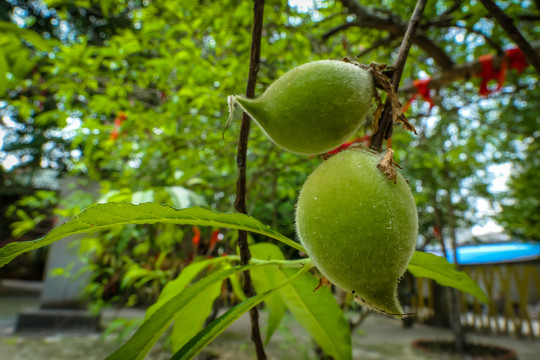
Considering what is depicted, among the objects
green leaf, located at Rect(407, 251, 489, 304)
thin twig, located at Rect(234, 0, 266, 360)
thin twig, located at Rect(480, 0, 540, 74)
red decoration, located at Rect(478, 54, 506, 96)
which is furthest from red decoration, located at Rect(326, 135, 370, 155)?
red decoration, located at Rect(478, 54, 506, 96)

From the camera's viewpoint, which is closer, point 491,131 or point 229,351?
point 491,131

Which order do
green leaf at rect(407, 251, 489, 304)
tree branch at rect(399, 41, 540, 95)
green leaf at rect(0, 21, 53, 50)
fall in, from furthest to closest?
tree branch at rect(399, 41, 540, 95)
green leaf at rect(0, 21, 53, 50)
green leaf at rect(407, 251, 489, 304)

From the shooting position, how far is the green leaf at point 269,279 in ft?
2.88

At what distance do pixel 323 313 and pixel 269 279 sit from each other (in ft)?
0.50

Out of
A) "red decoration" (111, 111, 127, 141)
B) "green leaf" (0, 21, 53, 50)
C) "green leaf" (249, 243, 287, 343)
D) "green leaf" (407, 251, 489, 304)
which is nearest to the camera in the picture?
"green leaf" (407, 251, 489, 304)

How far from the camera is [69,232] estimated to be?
0.55 m

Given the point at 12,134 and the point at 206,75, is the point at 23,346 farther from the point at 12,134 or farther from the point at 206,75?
the point at 12,134

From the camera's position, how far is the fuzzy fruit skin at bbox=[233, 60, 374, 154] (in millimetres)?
598

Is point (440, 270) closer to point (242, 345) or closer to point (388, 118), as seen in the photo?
point (388, 118)

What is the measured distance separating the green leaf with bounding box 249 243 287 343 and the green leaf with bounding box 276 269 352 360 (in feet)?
0.22

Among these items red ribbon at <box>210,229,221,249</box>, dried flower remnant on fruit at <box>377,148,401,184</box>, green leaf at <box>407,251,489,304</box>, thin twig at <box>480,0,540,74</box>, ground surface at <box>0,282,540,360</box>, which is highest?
thin twig at <box>480,0,540,74</box>

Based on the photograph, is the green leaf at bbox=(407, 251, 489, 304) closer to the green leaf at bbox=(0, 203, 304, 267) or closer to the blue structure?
the green leaf at bbox=(0, 203, 304, 267)

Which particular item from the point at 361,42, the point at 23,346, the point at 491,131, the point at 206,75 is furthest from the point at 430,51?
the point at 23,346

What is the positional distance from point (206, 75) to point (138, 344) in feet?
6.47
